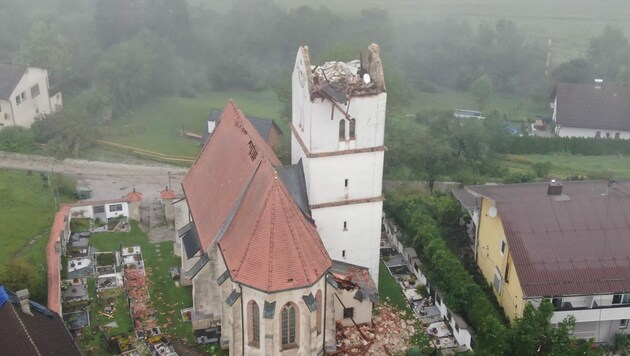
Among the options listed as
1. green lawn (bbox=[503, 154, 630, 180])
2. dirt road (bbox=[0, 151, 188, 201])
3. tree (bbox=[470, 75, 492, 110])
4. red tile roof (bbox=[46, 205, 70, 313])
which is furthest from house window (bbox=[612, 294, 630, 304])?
tree (bbox=[470, 75, 492, 110])

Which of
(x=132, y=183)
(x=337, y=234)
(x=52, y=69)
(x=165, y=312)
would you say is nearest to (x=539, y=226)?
(x=337, y=234)

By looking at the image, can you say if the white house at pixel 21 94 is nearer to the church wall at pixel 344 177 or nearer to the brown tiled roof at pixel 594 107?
the church wall at pixel 344 177

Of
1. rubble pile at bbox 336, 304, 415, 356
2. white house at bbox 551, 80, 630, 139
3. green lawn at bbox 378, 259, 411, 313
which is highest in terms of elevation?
white house at bbox 551, 80, 630, 139

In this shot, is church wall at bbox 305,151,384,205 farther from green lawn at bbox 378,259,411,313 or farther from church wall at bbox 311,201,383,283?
green lawn at bbox 378,259,411,313

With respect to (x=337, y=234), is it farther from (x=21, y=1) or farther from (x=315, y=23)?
(x=21, y=1)

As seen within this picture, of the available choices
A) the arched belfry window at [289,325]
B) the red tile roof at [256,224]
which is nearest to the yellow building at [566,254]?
the red tile roof at [256,224]

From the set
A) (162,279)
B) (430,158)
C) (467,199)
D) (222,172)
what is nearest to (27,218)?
(162,279)

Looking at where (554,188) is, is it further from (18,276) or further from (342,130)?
(18,276)
